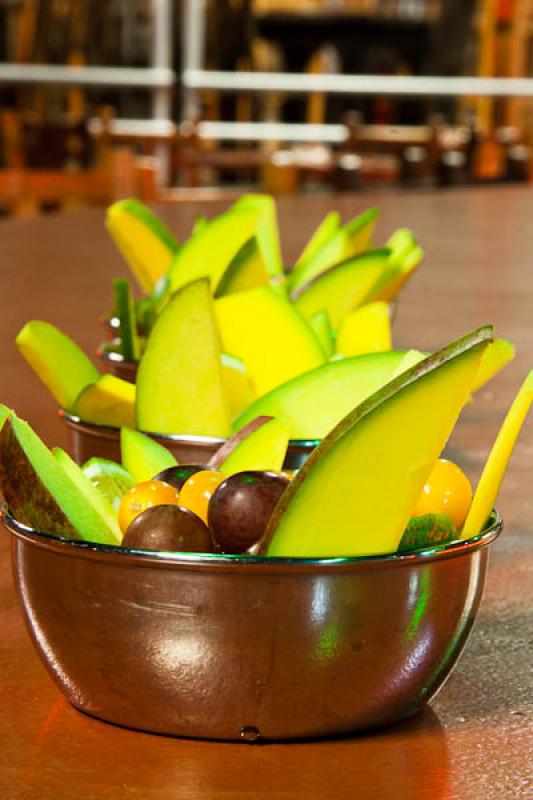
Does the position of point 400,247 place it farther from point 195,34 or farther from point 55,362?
point 195,34

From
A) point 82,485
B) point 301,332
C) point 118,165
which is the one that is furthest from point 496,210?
point 82,485

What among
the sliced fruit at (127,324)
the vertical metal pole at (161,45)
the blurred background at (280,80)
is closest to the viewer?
the sliced fruit at (127,324)

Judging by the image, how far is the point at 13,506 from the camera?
0.41m

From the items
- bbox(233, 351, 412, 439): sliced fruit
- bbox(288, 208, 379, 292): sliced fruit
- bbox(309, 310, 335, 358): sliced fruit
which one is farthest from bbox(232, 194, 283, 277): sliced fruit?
bbox(233, 351, 412, 439): sliced fruit

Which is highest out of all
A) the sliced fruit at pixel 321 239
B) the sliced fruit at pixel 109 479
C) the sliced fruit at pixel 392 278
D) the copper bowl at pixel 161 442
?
the sliced fruit at pixel 109 479

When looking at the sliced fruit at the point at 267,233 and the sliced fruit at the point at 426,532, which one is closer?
the sliced fruit at the point at 426,532

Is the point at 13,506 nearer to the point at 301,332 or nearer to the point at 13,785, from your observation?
the point at 13,785

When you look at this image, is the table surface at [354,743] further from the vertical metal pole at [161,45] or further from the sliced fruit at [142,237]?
the vertical metal pole at [161,45]

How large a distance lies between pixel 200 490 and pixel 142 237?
1.98 feet

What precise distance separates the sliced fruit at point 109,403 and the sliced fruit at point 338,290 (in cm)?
27

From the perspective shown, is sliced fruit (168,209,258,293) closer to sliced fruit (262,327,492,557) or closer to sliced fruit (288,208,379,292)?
sliced fruit (288,208,379,292)

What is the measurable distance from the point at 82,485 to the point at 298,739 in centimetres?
10

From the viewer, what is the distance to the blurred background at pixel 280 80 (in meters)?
6.27

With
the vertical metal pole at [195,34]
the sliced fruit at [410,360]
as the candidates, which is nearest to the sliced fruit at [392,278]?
the sliced fruit at [410,360]
